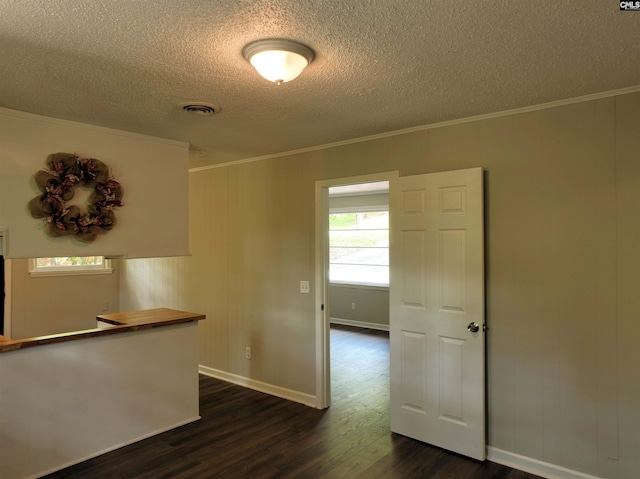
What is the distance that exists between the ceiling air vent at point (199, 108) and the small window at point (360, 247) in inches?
187

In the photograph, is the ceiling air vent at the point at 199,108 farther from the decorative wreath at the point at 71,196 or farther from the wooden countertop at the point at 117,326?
the wooden countertop at the point at 117,326

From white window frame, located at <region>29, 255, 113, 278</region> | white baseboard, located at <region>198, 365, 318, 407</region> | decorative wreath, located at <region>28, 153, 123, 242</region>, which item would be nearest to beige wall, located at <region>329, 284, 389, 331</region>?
white baseboard, located at <region>198, 365, 318, 407</region>

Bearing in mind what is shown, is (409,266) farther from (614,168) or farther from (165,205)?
(165,205)

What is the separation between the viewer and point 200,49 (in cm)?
189

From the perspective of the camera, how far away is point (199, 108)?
2.72 m

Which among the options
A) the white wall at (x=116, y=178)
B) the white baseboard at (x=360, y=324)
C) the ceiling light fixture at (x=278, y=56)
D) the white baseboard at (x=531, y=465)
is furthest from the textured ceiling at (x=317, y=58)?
the white baseboard at (x=360, y=324)

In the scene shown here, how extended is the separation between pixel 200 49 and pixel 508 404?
113 inches

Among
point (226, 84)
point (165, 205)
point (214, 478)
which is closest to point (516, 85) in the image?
point (226, 84)

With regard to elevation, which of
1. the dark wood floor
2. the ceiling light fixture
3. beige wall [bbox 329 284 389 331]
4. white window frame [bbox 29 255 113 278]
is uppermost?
the ceiling light fixture

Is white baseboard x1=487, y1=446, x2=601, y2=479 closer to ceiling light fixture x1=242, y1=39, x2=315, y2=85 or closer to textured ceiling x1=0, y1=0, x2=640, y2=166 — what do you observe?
textured ceiling x1=0, y1=0, x2=640, y2=166

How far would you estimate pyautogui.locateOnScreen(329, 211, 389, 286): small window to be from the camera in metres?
7.49

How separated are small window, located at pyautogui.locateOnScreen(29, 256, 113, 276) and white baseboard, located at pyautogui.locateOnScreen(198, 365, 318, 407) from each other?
2067 millimetres

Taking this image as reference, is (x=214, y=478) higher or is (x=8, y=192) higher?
(x=8, y=192)

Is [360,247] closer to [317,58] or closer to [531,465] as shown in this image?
[531,465]
